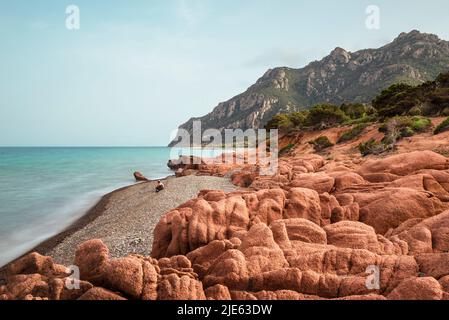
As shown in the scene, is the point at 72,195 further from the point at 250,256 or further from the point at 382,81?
the point at 382,81

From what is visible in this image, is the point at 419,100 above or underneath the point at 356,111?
underneath

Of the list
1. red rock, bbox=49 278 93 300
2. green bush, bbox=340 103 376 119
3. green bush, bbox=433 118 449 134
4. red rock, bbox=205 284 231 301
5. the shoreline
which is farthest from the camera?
green bush, bbox=340 103 376 119

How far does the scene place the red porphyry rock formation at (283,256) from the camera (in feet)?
25.3

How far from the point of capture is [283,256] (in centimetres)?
927

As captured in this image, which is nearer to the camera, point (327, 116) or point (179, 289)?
point (179, 289)

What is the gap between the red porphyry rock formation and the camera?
25.3 feet

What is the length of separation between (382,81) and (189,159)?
133 m

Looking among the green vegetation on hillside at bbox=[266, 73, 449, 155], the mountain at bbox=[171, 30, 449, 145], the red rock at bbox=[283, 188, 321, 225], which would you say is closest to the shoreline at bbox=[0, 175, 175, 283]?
the red rock at bbox=[283, 188, 321, 225]

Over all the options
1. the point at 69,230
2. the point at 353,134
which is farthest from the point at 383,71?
the point at 69,230

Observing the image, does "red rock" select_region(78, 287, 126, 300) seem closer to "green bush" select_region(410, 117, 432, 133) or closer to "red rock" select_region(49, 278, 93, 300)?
"red rock" select_region(49, 278, 93, 300)

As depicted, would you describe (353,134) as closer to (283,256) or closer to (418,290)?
(283,256)

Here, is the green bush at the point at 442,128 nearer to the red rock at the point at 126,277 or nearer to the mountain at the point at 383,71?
the red rock at the point at 126,277
